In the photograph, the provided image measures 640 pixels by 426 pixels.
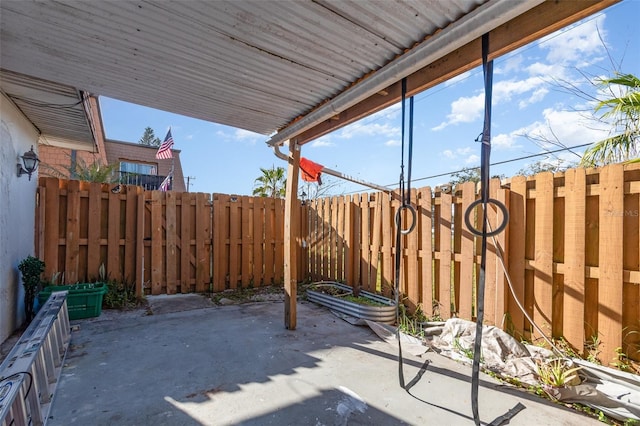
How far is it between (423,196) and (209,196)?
12.9 ft

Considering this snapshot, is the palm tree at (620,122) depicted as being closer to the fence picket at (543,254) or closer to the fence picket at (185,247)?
the fence picket at (543,254)

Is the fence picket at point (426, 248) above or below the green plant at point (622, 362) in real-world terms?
above

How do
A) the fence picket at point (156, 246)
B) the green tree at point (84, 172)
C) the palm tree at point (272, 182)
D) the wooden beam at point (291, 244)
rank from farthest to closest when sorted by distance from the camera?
1. the palm tree at point (272, 182)
2. the green tree at point (84, 172)
3. the fence picket at point (156, 246)
4. the wooden beam at point (291, 244)

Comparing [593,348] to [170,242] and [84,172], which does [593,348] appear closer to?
[170,242]

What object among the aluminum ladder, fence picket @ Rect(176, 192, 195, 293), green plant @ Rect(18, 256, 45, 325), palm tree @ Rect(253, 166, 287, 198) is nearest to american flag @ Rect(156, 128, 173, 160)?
palm tree @ Rect(253, 166, 287, 198)

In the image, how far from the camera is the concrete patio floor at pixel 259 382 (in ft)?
6.53

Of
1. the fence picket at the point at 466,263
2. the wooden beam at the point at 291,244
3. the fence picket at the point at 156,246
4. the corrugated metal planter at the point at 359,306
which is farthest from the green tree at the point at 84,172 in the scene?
the fence picket at the point at 466,263

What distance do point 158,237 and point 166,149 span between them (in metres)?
5.51

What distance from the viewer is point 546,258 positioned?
9.10 ft

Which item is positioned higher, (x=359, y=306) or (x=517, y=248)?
(x=517, y=248)

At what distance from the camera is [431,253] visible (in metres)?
3.83

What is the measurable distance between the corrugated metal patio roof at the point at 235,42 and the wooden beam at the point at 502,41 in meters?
0.01

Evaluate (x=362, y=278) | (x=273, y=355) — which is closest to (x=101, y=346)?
(x=273, y=355)

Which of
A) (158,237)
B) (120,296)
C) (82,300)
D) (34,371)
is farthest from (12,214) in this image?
(34,371)
